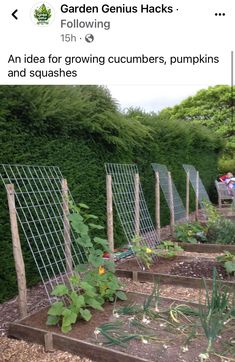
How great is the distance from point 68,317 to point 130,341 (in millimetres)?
494

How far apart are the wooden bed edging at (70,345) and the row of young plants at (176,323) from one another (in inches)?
4.4

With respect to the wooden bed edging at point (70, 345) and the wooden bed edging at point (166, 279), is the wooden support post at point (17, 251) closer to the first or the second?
the wooden bed edging at point (70, 345)

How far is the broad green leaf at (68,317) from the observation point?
2718mm

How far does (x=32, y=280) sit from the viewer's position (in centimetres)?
405

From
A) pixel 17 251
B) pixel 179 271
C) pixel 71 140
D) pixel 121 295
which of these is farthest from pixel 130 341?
pixel 71 140

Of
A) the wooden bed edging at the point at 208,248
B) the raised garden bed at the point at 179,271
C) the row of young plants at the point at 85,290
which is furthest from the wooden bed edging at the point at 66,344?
the wooden bed edging at the point at 208,248

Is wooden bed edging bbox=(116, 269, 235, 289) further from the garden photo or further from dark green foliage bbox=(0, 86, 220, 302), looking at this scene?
dark green foliage bbox=(0, 86, 220, 302)

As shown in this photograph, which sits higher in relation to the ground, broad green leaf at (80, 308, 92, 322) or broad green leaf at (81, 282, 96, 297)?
broad green leaf at (81, 282, 96, 297)

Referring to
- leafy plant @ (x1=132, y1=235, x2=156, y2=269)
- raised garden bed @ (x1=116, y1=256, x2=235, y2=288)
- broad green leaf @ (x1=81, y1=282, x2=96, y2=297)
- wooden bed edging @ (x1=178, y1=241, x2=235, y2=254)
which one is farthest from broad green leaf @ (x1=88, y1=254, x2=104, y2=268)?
wooden bed edging @ (x1=178, y1=241, x2=235, y2=254)

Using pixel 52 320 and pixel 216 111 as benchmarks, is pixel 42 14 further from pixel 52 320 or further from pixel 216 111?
pixel 216 111

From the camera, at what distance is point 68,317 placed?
2750 millimetres

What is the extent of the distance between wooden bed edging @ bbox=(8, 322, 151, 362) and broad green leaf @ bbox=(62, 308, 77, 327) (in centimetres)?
11

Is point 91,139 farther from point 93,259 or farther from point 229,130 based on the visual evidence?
point 229,130

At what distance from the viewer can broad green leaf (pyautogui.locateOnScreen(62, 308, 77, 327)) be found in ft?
8.92
